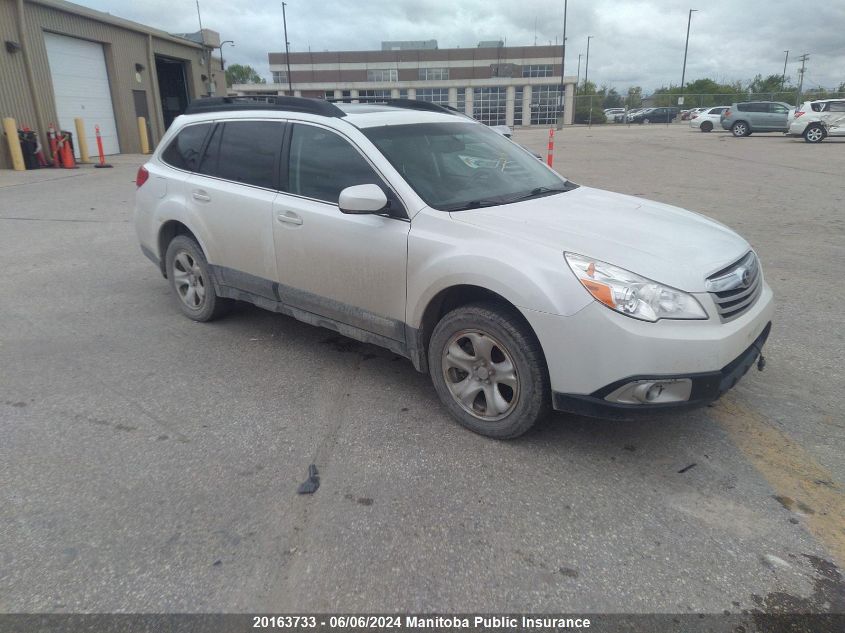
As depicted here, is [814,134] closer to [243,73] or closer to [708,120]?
[708,120]

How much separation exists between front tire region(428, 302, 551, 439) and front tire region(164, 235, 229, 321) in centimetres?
234

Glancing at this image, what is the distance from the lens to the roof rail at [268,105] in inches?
163

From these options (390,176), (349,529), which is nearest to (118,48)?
(390,176)

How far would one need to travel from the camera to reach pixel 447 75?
7625 cm

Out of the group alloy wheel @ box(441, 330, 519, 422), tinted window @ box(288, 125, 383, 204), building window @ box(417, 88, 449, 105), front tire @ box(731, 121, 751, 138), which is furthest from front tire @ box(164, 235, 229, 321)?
building window @ box(417, 88, 449, 105)

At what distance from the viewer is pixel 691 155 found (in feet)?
67.4

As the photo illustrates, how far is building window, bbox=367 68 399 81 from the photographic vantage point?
76312 millimetres

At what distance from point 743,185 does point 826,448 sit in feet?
37.7

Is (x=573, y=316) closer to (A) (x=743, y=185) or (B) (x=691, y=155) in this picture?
(A) (x=743, y=185)

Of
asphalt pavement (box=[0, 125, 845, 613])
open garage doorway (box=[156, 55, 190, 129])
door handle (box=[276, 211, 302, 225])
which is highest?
open garage doorway (box=[156, 55, 190, 129])

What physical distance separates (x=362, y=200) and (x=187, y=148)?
2.48 metres

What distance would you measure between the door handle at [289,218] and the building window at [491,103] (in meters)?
72.4

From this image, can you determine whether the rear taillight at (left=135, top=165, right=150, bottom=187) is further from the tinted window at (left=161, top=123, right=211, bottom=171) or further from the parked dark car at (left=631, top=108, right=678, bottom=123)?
the parked dark car at (left=631, top=108, right=678, bottom=123)

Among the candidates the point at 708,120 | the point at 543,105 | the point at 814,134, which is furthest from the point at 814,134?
the point at 543,105
